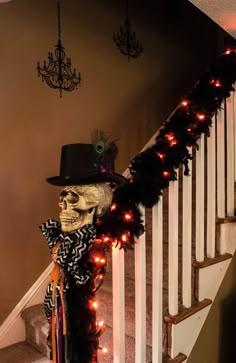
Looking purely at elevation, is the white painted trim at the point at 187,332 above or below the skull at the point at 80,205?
below

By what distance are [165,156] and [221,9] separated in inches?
29.0

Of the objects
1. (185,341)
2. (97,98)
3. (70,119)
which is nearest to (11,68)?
(70,119)

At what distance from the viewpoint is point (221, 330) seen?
2.07 metres

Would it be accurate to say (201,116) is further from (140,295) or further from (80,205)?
(140,295)

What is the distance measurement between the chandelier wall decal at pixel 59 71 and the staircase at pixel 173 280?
4.01 feet

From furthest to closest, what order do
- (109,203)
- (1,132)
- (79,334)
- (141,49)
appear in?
(141,49) → (1,132) → (109,203) → (79,334)

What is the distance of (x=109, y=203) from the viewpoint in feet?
4.72

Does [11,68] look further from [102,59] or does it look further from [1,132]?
[102,59]

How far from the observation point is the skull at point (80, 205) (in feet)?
4.49

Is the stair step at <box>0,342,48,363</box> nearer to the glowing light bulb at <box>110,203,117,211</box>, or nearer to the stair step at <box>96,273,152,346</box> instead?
the stair step at <box>96,273,152,346</box>

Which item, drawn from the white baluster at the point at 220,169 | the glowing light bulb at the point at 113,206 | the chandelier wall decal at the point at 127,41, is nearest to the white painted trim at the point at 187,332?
the white baluster at the point at 220,169

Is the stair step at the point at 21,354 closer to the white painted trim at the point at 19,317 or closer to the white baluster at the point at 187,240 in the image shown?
the white painted trim at the point at 19,317

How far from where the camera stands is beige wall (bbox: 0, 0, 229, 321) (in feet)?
7.59

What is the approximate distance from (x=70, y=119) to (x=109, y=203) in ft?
4.58
